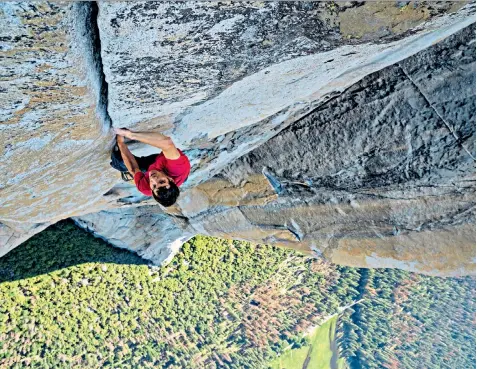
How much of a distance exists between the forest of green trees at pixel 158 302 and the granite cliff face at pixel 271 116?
2237 millimetres

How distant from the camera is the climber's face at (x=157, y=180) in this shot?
3287 millimetres

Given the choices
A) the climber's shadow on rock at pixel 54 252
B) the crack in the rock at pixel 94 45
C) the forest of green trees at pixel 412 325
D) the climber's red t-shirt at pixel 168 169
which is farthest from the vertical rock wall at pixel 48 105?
the forest of green trees at pixel 412 325

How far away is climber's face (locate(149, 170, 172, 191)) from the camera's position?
3.29m

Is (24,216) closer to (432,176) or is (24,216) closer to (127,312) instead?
(432,176)

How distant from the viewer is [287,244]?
5.31 m

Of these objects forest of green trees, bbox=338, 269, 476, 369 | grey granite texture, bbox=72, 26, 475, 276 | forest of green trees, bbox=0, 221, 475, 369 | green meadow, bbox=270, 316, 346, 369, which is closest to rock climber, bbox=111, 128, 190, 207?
grey granite texture, bbox=72, 26, 475, 276

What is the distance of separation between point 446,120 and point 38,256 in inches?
266

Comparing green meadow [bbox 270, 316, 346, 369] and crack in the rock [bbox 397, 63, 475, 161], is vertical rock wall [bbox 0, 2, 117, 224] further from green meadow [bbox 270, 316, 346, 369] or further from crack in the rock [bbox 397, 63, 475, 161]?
green meadow [bbox 270, 316, 346, 369]

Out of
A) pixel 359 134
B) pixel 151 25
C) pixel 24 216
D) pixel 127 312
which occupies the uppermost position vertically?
pixel 151 25

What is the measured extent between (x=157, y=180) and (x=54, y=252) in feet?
17.2

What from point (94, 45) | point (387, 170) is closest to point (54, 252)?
point (387, 170)

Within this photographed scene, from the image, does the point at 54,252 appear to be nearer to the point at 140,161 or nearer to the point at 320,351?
the point at 140,161

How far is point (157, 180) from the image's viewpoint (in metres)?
3.30

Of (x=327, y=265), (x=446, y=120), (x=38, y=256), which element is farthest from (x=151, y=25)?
(x=327, y=265)
